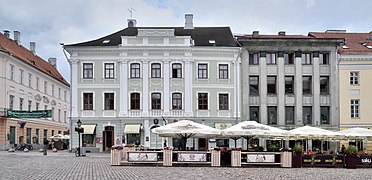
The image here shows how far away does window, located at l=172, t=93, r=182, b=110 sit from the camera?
45.2 m

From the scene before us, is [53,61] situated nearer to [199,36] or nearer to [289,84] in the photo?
[199,36]

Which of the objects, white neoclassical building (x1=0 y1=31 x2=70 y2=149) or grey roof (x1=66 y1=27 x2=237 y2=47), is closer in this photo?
grey roof (x1=66 y1=27 x2=237 y2=47)

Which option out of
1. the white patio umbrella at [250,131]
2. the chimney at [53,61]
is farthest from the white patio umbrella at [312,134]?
the chimney at [53,61]

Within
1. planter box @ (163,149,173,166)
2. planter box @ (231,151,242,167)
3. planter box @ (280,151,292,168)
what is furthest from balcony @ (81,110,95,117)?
planter box @ (280,151,292,168)

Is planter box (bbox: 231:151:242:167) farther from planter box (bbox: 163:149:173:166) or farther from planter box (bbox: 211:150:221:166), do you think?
planter box (bbox: 163:149:173:166)

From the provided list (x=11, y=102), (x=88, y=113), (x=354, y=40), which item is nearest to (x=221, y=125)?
(x=88, y=113)

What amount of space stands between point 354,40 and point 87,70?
23.5m

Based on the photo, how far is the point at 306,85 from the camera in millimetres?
46781

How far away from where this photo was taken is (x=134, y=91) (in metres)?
45.0

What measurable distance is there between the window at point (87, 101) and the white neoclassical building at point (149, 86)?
8cm

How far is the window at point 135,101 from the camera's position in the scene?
4506cm

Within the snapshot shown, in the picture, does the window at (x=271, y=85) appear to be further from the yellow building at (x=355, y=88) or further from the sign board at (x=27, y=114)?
the sign board at (x=27, y=114)

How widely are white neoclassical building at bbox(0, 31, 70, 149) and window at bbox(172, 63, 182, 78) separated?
13.2 m

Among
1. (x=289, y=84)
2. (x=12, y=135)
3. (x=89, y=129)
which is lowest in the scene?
(x=12, y=135)
